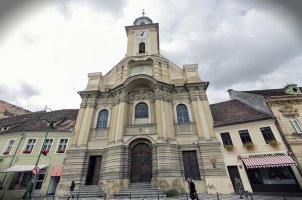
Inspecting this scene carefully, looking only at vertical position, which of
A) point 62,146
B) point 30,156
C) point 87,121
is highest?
point 87,121

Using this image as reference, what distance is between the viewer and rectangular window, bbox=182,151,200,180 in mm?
15805

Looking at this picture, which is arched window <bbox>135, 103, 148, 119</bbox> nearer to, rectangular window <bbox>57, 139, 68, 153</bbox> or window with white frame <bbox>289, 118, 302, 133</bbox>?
rectangular window <bbox>57, 139, 68, 153</bbox>

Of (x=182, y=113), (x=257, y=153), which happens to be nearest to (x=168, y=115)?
(x=182, y=113)

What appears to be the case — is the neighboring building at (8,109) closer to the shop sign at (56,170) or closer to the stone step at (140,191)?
the shop sign at (56,170)

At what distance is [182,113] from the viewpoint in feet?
63.7

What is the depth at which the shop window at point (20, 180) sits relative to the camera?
1831cm

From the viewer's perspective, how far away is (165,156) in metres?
15.7

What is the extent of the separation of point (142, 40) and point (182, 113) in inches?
545

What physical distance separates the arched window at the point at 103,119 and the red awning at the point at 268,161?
15.1m

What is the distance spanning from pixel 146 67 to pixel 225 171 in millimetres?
15391

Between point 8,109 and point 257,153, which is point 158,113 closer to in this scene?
point 257,153

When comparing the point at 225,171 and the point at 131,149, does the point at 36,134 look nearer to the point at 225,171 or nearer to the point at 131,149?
the point at 131,149

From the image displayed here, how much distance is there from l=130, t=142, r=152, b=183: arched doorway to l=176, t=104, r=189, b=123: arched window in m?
4.92

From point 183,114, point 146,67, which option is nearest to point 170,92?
point 183,114
